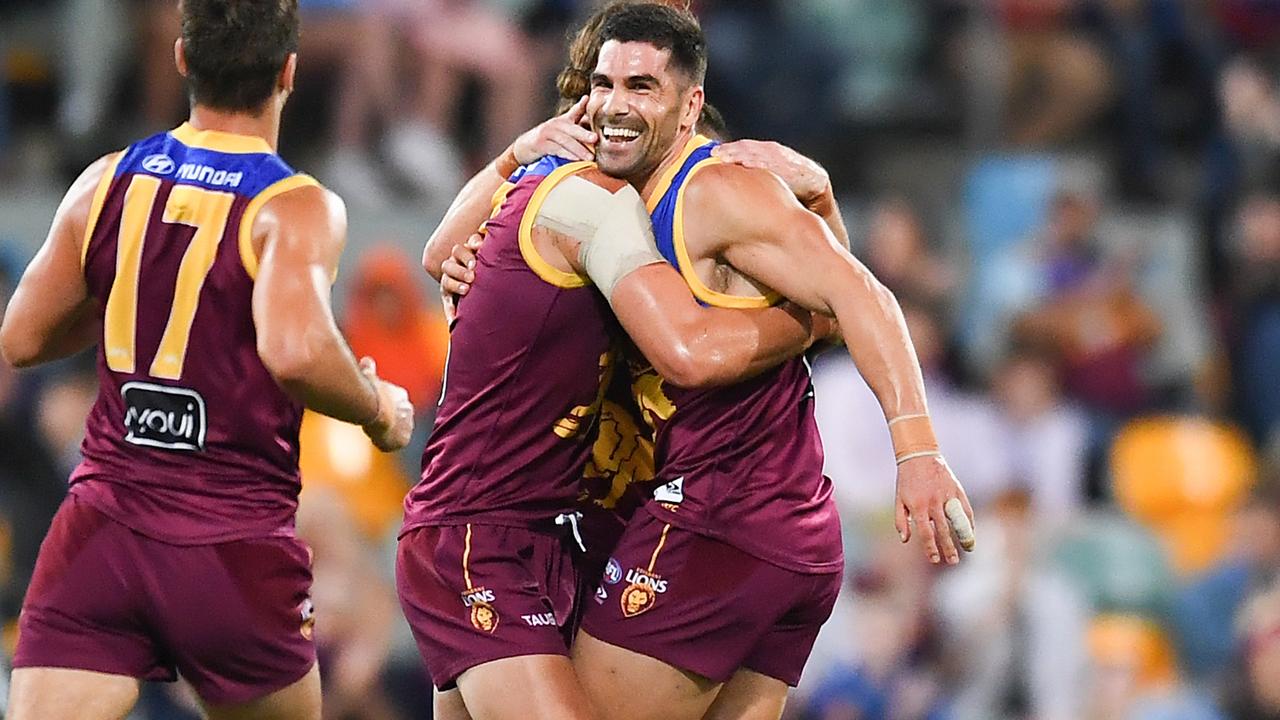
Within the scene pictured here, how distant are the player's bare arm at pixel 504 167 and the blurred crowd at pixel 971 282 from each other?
8.97 ft

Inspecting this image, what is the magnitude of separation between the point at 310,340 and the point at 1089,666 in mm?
4860

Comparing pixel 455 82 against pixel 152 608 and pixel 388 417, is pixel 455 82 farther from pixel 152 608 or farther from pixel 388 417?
pixel 152 608

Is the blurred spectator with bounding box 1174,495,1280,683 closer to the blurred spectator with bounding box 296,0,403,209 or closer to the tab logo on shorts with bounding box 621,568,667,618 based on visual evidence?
the blurred spectator with bounding box 296,0,403,209

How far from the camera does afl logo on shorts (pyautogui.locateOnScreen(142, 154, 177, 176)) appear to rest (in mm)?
4762

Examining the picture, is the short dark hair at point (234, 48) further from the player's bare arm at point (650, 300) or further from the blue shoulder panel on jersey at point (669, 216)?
the blue shoulder panel on jersey at point (669, 216)

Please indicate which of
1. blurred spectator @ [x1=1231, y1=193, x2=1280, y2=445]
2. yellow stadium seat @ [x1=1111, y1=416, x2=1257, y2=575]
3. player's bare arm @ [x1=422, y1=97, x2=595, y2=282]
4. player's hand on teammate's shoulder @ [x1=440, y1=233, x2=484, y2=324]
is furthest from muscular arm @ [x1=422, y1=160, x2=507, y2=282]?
blurred spectator @ [x1=1231, y1=193, x2=1280, y2=445]

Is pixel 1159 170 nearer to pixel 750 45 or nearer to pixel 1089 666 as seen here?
pixel 750 45

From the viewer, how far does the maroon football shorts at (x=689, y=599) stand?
472 cm

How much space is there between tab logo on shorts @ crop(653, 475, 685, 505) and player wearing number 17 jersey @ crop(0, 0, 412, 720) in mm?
734

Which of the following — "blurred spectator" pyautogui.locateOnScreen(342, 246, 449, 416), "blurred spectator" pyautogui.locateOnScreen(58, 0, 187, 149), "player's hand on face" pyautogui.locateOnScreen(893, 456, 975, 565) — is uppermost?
"player's hand on face" pyautogui.locateOnScreen(893, 456, 975, 565)

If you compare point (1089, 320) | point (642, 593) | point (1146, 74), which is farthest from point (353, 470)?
point (1146, 74)

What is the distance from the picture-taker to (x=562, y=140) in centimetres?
493

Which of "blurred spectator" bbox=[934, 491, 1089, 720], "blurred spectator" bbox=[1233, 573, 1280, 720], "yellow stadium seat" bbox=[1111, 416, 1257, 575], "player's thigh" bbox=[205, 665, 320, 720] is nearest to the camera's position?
"player's thigh" bbox=[205, 665, 320, 720]

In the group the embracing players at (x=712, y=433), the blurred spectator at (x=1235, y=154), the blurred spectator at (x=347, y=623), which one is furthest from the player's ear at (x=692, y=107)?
the blurred spectator at (x=1235, y=154)
